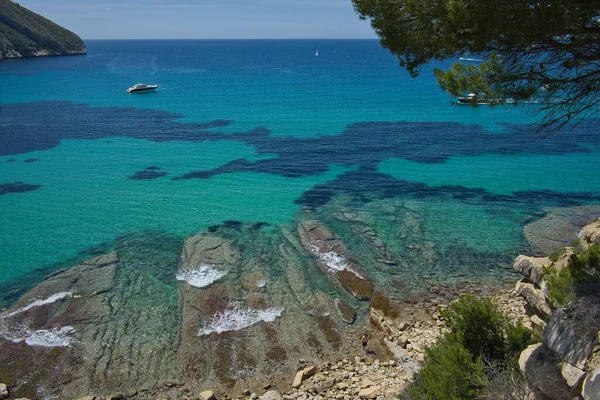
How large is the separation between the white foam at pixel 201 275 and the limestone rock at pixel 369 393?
30.5 ft

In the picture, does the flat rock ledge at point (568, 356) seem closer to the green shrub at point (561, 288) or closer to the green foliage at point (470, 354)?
the green foliage at point (470, 354)

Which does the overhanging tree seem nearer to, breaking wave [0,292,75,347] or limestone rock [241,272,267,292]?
limestone rock [241,272,267,292]

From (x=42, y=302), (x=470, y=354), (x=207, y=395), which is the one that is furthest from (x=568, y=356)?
(x=42, y=302)

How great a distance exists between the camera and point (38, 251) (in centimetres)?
2325

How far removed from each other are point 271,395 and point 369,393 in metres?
3.17

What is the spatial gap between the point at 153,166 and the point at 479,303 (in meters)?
31.9

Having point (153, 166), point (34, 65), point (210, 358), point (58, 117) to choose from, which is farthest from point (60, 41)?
point (210, 358)

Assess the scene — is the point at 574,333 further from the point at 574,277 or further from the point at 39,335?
the point at 39,335

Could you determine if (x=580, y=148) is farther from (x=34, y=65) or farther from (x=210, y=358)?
(x=34, y=65)

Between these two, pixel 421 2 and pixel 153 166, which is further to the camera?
pixel 153 166

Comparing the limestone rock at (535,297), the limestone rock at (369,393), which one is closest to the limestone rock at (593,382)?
the limestone rock at (535,297)

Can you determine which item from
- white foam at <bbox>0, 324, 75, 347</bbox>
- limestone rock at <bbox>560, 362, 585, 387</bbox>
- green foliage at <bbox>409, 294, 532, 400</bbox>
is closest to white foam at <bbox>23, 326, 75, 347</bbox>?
white foam at <bbox>0, 324, 75, 347</bbox>

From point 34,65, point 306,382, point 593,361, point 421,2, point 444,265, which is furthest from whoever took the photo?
point 34,65

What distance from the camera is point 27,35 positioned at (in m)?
146
